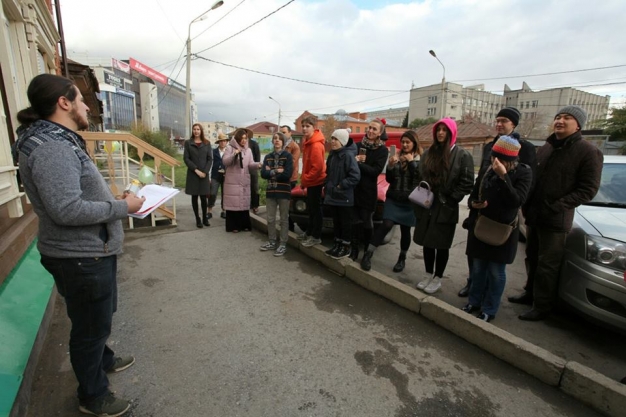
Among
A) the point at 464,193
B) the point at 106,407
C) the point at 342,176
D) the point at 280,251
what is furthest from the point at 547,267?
the point at 106,407

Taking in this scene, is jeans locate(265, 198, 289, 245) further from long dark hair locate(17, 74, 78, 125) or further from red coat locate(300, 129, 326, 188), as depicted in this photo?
long dark hair locate(17, 74, 78, 125)

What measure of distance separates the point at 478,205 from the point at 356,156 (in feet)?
5.43

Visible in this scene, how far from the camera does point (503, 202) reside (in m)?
2.76

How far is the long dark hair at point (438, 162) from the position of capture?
3.29m

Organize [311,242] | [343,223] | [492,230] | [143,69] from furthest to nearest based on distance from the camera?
[143,69] → [311,242] → [343,223] → [492,230]

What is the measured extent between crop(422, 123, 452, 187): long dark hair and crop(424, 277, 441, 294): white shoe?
3.71ft

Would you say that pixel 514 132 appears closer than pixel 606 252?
No

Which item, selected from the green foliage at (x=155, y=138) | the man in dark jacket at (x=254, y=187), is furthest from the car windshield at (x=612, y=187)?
the green foliage at (x=155, y=138)

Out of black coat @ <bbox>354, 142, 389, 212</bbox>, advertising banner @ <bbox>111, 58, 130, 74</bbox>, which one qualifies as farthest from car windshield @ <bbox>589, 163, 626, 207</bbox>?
advertising banner @ <bbox>111, 58, 130, 74</bbox>

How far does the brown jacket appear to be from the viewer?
2.83 m

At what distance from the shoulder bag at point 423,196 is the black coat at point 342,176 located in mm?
801

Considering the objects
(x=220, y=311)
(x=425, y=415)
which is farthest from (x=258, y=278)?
(x=425, y=415)

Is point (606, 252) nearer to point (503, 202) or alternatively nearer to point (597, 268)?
point (597, 268)

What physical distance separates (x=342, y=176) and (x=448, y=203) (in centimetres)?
132
